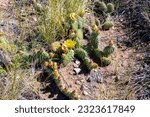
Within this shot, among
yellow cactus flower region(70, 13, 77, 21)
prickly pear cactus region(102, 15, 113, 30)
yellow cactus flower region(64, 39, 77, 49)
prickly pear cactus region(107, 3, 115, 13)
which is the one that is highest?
prickly pear cactus region(107, 3, 115, 13)

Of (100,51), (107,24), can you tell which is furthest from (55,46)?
(107,24)

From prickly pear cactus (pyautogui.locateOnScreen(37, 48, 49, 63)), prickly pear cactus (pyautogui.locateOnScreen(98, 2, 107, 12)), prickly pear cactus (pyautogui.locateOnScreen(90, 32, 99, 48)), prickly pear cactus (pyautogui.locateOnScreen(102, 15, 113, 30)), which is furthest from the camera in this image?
prickly pear cactus (pyautogui.locateOnScreen(98, 2, 107, 12))

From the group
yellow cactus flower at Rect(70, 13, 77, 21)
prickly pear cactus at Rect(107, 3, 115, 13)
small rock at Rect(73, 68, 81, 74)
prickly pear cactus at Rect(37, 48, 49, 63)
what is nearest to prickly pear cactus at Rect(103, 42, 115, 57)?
small rock at Rect(73, 68, 81, 74)

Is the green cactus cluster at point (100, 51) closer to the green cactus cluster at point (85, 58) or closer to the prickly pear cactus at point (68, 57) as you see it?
the green cactus cluster at point (85, 58)

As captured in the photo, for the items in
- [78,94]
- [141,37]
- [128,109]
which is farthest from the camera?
[141,37]

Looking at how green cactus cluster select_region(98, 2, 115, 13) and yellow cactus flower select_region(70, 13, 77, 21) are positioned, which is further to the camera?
green cactus cluster select_region(98, 2, 115, 13)

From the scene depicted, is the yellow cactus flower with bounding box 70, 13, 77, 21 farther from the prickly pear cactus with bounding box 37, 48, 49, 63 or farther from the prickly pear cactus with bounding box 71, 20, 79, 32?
the prickly pear cactus with bounding box 37, 48, 49, 63

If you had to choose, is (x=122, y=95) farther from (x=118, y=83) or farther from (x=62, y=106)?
(x=62, y=106)

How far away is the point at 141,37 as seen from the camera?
12.3 ft

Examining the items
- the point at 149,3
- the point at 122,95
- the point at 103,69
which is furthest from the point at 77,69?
the point at 149,3

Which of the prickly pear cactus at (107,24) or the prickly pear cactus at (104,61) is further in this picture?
the prickly pear cactus at (107,24)

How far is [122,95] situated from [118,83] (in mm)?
Answer: 184

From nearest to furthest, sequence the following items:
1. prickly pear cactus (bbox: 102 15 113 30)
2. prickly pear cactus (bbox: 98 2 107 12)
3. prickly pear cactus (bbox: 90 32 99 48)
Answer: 1. prickly pear cactus (bbox: 90 32 99 48)
2. prickly pear cactus (bbox: 102 15 113 30)
3. prickly pear cactus (bbox: 98 2 107 12)

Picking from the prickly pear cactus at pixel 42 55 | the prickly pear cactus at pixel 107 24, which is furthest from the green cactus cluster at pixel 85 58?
the prickly pear cactus at pixel 107 24
